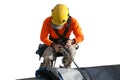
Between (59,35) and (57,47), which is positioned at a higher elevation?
(59,35)

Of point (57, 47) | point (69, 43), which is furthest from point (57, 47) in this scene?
point (69, 43)

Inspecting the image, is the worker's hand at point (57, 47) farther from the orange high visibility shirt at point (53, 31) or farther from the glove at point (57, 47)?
the orange high visibility shirt at point (53, 31)

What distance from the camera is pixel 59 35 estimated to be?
9125 millimetres

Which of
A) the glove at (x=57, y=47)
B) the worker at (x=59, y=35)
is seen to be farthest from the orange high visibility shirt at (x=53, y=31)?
the glove at (x=57, y=47)

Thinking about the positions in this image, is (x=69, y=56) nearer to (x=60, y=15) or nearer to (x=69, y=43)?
(x=69, y=43)

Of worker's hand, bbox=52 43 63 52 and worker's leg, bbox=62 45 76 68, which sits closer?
worker's hand, bbox=52 43 63 52

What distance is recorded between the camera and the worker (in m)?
8.98

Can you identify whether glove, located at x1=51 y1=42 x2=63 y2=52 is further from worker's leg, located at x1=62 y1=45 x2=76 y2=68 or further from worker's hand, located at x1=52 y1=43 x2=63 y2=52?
worker's leg, located at x1=62 y1=45 x2=76 y2=68

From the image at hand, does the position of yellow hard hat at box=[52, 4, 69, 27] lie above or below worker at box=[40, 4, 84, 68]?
above

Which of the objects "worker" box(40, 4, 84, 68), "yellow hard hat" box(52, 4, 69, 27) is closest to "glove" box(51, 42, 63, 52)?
"worker" box(40, 4, 84, 68)

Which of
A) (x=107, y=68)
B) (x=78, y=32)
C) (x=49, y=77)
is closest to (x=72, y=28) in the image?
(x=78, y=32)

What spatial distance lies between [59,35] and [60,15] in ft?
1.32

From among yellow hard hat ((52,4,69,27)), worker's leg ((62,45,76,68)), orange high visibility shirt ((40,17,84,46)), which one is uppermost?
yellow hard hat ((52,4,69,27))

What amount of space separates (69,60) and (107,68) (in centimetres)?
107
